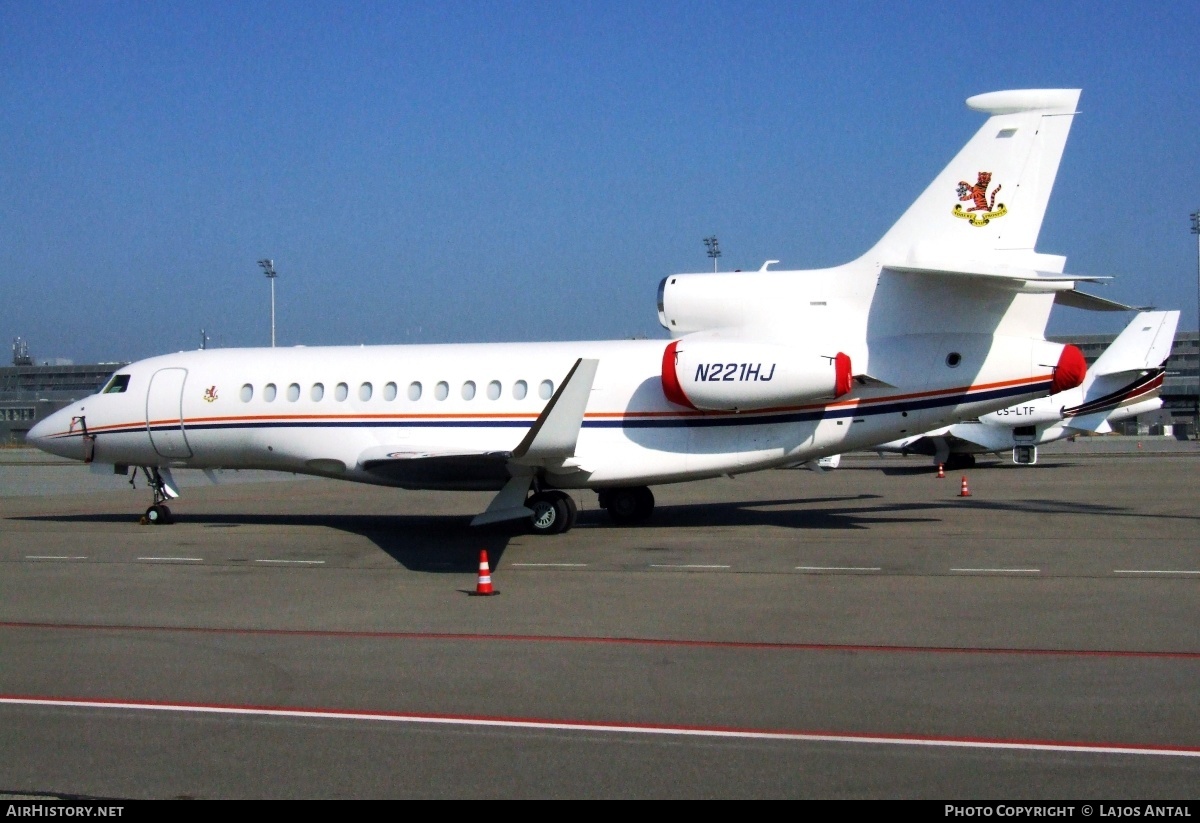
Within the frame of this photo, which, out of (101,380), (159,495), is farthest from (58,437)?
(101,380)

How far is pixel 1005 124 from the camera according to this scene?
16.8 meters

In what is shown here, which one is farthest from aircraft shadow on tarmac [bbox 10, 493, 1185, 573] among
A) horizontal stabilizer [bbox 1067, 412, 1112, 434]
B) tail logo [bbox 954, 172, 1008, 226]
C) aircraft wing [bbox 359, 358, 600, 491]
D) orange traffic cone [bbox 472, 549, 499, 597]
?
horizontal stabilizer [bbox 1067, 412, 1112, 434]

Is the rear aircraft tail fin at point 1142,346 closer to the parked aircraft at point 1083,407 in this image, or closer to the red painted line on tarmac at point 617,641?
the parked aircraft at point 1083,407

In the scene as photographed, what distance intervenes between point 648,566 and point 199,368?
11124mm

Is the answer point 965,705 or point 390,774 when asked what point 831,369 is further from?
point 390,774

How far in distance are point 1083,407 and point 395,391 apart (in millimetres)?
27618

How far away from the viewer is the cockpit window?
2145 cm

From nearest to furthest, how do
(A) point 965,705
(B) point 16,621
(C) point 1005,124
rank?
(A) point 965,705, (B) point 16,621, (C) point 1005,124

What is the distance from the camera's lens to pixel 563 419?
53.3 ft

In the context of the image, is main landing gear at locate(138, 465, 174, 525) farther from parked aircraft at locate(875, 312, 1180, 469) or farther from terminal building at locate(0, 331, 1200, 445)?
terminal building at locate(0, 331, 1200, 445)

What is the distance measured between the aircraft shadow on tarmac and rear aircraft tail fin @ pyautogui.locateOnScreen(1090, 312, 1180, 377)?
693 inches

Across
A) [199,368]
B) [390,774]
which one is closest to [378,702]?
[390,774]

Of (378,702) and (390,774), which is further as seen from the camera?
(378,702)

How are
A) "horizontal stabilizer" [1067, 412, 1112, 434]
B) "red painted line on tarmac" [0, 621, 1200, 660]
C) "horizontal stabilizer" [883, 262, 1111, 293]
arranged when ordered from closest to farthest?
"red painted line on tarmac" [0, 621, 1200, 660] → "horizontal stabilizer" [883, 262, 1111, 293] → "horizontal stabilizer" [1067, 412, 1112, 434]
